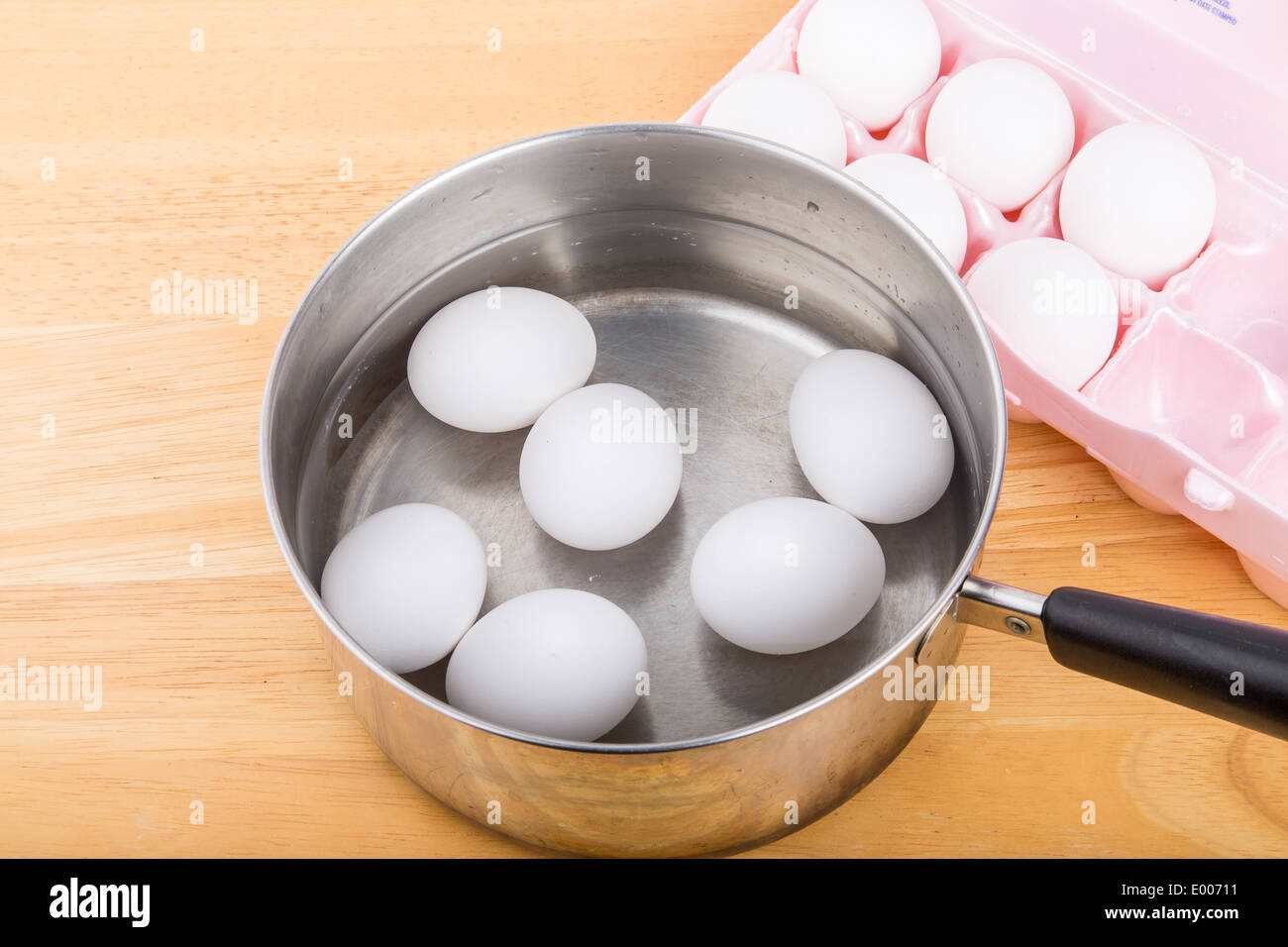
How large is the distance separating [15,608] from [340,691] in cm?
26

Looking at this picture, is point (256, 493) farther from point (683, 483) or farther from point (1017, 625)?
point (1017, 625)

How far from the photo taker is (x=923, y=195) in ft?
3.01

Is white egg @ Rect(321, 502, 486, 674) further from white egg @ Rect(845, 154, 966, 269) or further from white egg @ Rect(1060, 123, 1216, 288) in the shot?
white egg @ Rect(1060, 123, 1216, 288)

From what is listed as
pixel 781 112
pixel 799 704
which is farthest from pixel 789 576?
pixel 781 112

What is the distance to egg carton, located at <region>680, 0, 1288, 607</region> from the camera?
859 millimetres

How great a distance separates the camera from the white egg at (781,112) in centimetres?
94

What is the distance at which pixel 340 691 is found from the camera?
2.71 ft

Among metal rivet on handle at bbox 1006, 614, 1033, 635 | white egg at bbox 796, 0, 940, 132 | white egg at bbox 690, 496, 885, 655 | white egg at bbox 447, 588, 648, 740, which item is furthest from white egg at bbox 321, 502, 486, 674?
white egg at bbox 796, 0, 940, 132

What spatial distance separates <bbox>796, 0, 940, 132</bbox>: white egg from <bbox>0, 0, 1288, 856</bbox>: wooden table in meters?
0.14

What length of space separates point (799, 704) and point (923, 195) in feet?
1.34

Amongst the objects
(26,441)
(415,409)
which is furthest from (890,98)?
(26,441)

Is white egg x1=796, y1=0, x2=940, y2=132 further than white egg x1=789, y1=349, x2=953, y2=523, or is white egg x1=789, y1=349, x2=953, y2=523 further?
white egg x1=796, y1=0, x2=940, y2=132

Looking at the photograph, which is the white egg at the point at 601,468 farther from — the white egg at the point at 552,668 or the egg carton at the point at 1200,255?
the egg carton at the point at 1200,255

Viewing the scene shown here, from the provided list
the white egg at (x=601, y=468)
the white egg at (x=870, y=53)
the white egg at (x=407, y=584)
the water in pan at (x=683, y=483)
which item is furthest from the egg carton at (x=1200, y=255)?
the white egg at (x=407, y=584)
